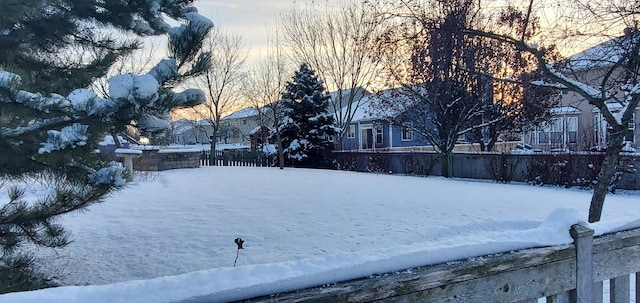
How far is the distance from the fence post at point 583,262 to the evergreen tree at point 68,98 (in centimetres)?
185

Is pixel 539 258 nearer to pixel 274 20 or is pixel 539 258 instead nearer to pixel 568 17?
pixel 568 17

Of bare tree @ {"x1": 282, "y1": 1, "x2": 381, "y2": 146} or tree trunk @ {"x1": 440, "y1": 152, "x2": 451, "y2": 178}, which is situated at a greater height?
bare tree @ {"x1": 282, "y1": 1, "x2": 381, "y2": 146}

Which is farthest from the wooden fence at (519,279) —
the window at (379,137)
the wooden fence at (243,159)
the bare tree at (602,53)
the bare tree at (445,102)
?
the window at (379,137)

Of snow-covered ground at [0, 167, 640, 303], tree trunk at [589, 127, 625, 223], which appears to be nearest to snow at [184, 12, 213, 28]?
snow-covered ground at [0, 167, 640, 303]

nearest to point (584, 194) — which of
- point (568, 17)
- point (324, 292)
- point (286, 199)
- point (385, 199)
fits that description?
point (385, 199)

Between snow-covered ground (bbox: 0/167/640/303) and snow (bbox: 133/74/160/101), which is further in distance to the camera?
snow (bbox: 133/74/160/101)

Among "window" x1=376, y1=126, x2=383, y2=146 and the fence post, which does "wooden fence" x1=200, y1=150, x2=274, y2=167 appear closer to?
"window" x1=376, y1=126, x2=383, y2=146

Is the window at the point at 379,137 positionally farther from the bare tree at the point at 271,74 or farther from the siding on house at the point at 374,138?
the bare tree at the point at 271,74

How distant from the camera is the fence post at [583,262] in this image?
1703 millimetres

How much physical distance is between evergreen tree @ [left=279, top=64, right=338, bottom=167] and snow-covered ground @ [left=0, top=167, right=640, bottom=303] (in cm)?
739

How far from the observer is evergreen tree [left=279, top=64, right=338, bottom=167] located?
19453 millimetres

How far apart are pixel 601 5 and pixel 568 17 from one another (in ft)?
1.22

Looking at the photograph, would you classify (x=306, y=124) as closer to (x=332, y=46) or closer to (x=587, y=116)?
(x=332, y=46)

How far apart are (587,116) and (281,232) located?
1978cm
